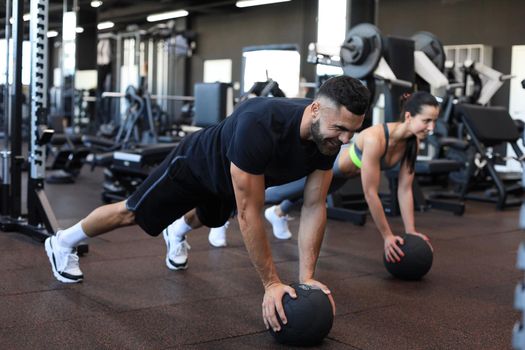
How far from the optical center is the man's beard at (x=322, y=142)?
1752mm

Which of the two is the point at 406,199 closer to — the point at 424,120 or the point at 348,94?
the point at 424,120

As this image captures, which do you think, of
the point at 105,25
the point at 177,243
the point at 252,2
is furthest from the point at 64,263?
the point at 105,25

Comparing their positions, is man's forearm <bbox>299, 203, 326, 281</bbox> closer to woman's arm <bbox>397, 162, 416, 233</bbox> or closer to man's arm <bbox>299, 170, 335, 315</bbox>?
man's arm <bbox>299, 170, 335, 315</bbox>

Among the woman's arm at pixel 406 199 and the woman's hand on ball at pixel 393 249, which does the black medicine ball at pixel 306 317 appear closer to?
the woman's hand on ball at pixel 393 249

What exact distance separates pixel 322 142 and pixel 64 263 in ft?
4.21

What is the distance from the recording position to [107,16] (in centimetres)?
1353

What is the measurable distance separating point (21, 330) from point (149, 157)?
275 centimetres

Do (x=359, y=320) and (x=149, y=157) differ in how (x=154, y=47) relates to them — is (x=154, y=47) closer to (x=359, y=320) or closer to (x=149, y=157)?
(x=149, y=157)

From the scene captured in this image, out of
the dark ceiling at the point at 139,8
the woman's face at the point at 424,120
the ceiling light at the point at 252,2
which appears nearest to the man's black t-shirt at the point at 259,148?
the woman's face at the point at 424,120

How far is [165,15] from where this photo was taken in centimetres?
1293

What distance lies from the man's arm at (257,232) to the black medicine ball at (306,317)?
22 millimetres

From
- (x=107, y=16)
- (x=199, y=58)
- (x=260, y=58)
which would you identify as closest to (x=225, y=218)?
(x=260, y=58)

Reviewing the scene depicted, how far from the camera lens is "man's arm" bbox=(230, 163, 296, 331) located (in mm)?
1791

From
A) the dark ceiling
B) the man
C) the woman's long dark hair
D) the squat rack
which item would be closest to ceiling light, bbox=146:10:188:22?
the dark ceiling
